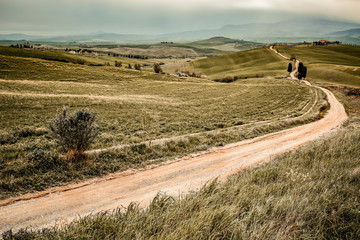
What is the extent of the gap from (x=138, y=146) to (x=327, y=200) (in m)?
10.6

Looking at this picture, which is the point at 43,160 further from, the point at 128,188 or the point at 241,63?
the point at 241,63

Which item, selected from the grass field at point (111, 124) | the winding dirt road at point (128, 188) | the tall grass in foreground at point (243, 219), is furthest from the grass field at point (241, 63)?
the tall grass in foreground at point (243, 219)

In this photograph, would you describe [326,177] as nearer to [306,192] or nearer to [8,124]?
[306,192]

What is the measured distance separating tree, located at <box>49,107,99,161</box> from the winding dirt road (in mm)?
2570

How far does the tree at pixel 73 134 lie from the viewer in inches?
440

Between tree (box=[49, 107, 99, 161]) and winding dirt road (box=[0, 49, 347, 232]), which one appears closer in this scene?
winding dirt road (box=[0, 49, 347, 232])

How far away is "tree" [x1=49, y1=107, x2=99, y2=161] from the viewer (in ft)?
36.7

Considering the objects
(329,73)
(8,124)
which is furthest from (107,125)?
(329,73)

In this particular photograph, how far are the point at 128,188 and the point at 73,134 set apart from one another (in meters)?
4.76

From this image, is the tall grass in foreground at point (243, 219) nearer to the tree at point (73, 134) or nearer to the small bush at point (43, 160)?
the small bush at point (43, 160)

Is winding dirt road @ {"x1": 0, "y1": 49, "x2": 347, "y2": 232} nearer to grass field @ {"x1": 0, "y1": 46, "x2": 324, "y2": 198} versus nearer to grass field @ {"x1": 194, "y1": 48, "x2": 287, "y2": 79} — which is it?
grass field @ {"x1": 0, "y1": 46, "x2": 324, "y2": 198}

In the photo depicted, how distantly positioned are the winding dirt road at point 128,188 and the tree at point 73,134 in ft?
8.43

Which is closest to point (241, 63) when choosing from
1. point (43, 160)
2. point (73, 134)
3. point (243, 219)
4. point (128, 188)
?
point (73, 134)

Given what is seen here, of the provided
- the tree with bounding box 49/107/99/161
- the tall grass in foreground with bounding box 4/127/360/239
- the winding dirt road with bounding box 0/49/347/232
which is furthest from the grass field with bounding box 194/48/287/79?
the tall grass in foreground with bounding box 4/127/360/239
